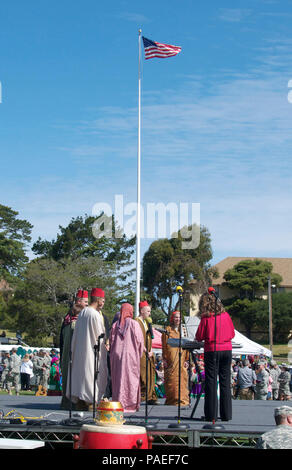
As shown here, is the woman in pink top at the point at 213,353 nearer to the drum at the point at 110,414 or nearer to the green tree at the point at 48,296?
the drum at the point at 110,414

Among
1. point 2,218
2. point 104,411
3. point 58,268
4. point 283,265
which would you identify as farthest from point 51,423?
point 283,265

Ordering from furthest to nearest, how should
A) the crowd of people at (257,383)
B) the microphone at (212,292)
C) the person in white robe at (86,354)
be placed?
the crowd of people at (257,383)
the person in white robe at (86,354)
the microphone at (212,292)

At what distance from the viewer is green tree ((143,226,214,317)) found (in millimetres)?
70188

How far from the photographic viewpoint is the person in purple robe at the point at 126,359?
35.4 feet

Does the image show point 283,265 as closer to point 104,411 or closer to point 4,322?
point 4,322

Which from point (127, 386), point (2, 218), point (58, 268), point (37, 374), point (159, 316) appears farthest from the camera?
point (2, 218)

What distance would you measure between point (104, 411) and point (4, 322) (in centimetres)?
5316

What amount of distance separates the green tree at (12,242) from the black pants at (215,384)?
216 ft

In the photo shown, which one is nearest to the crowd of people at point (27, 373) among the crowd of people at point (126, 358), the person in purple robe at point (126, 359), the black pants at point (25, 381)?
the black pants at point (25, 381)

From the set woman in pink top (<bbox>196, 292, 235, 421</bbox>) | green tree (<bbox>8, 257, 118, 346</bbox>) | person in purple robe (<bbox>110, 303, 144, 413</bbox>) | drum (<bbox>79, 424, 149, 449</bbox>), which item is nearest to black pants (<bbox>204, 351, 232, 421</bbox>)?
woman in pink top (<bbox>196, 292, 235, 421</bbox>)

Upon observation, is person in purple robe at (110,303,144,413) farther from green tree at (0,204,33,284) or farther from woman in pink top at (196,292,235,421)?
green tree at (0,204,33,284)

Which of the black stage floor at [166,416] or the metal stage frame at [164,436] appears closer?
the metal stage frame at [164,436]

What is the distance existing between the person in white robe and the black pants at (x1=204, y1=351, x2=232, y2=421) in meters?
2.03

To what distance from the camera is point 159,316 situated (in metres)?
69.5
